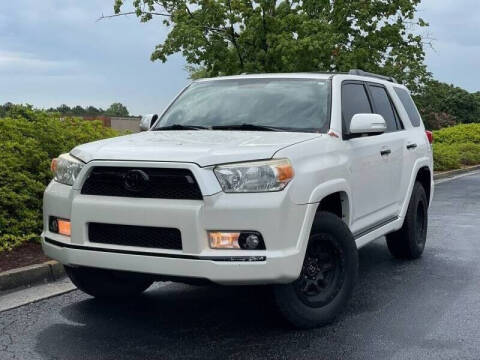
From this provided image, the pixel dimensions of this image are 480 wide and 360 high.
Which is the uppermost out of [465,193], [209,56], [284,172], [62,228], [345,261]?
[209,56]

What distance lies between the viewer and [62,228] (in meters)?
4.44

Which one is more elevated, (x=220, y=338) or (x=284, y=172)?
(x=284, y=172)

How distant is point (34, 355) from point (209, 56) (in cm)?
1742

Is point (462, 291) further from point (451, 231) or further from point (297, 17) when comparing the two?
point (297, 17)

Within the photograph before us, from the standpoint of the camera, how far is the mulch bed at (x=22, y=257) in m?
6.04

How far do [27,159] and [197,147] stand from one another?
4.03 meters

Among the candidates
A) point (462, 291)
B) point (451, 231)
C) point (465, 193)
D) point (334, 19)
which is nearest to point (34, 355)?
point (462, 291)

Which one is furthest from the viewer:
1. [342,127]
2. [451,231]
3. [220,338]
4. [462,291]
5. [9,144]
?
[451,231]

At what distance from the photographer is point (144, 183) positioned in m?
4.08

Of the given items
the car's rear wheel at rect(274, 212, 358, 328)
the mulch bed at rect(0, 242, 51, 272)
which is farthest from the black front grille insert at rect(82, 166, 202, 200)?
the mulch bed at rect(0, 242, 51, 272)

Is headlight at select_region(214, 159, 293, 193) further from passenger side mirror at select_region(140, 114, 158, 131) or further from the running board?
passenger side mirror at select_region(140, 114, 158, 131)

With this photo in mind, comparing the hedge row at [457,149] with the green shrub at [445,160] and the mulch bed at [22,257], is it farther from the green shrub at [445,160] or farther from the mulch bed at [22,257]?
the mulch bed at [22,257]

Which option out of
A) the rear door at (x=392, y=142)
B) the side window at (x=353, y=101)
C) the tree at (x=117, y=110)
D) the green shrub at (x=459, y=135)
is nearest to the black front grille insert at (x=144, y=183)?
the side window at (x=353, y=101)

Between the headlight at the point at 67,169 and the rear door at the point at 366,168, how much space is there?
6.72ft
